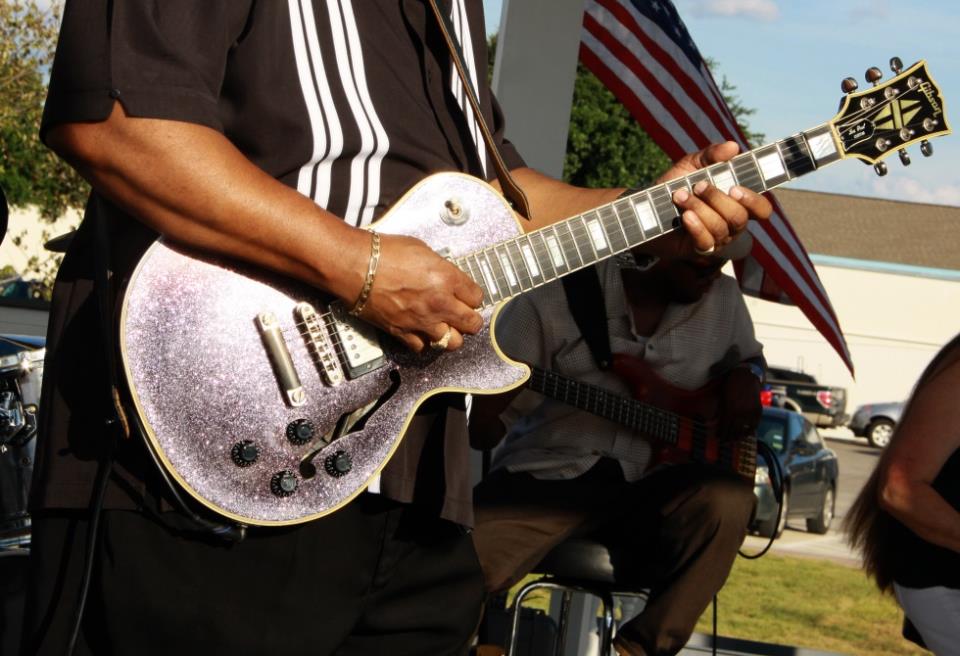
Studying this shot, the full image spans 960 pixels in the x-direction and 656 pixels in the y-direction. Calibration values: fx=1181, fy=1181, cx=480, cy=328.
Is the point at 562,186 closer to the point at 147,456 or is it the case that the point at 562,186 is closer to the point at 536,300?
the point at 147,456

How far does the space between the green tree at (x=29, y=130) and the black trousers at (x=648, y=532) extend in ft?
29.7

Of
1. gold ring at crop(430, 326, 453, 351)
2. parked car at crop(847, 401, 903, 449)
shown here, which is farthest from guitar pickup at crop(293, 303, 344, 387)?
parked car at crop(847, 401, 903, 449)

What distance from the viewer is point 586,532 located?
11.6 ft

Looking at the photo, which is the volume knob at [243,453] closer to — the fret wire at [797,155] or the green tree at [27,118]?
the fret wire at [797,155]

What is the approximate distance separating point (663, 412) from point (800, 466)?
10.1m

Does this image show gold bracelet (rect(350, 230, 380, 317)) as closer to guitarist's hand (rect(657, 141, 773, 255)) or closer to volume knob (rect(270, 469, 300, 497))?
volume knob (rect(270, 469, 300, 497))

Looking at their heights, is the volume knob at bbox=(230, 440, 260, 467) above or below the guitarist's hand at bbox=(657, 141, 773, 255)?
below

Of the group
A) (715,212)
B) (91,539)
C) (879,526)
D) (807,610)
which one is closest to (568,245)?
(715,212)

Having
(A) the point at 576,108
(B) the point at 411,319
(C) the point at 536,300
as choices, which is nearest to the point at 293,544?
(B) the point at 411,319

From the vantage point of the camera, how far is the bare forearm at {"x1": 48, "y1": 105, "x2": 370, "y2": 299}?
4.54ft

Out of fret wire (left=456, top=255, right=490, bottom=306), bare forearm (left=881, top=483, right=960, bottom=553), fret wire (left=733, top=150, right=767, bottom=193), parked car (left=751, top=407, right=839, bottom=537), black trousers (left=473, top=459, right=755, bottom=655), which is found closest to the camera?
fret wire (left=456, top=255, right=490, bottom=306)

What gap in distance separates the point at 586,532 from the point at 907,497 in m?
0.92

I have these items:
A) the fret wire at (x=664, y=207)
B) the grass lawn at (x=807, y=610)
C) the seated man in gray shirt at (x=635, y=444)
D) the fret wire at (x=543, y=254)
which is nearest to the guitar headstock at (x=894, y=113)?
the fret wire at (x=664, y=207)

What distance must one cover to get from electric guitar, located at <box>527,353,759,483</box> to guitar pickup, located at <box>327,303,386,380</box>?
78.8 inches
